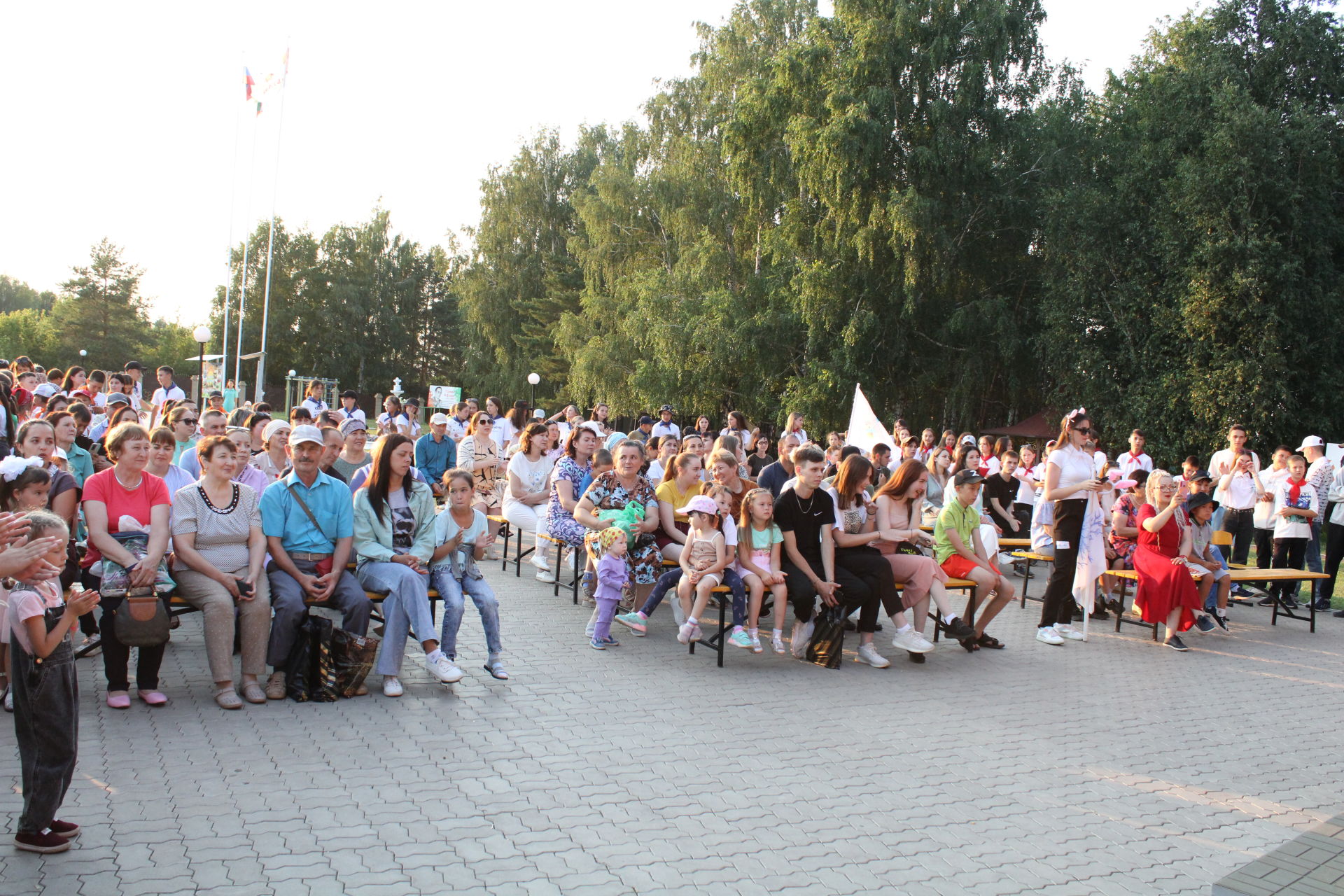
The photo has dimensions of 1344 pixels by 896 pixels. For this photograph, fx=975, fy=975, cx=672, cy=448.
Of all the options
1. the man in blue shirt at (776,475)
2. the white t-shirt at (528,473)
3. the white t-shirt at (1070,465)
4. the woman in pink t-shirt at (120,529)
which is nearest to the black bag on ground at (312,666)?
the woman in pink t-shirt at (120,529)

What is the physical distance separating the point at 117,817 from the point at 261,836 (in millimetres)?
627

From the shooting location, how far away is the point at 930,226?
24953 mm

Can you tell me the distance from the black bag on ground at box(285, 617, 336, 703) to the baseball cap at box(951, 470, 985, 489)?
16.2 ft

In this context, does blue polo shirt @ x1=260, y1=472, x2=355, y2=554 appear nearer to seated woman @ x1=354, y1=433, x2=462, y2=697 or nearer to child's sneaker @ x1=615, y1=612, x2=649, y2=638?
seated woman @ x1=354, y1=433, x2=462, y2=697

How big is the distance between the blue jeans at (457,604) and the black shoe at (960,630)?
11.7 ft

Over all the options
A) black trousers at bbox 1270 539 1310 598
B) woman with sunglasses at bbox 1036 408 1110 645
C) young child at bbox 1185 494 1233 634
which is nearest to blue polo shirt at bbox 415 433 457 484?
woman with sunglasses at bbox 1036 408 1110 645

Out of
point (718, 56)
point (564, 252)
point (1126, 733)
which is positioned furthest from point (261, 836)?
point (564, 252)

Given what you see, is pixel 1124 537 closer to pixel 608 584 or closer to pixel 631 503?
pixel 631 503

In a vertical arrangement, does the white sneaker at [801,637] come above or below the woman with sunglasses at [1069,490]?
below

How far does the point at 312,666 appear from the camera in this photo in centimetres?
562

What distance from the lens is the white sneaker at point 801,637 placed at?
725cm

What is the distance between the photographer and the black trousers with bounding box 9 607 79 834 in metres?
3.49

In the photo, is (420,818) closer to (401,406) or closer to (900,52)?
(401,406)

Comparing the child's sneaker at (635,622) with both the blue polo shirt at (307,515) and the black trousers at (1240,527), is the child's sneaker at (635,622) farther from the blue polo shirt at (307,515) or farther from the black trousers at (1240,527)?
the black trousers at (1240,527)
